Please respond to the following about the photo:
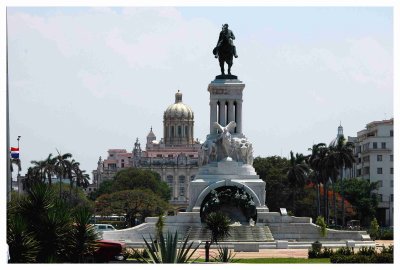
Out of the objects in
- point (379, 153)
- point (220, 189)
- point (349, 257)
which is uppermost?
point (379, 153)

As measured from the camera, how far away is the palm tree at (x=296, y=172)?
13212cm

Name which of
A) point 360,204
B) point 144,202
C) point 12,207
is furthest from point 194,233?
point 360,204

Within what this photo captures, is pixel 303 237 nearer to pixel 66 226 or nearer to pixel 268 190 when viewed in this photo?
pixel 66 226

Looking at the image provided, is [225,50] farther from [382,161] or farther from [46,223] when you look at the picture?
[382,161]

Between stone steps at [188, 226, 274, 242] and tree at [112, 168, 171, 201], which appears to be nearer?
stone steps at [188, 226, 274, 242]

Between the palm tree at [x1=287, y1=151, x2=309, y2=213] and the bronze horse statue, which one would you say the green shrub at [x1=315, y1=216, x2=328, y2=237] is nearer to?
the bronze horse statue

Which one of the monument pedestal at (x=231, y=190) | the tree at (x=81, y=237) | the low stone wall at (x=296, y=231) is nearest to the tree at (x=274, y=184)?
the monument pedestal at (x=231, y=190)

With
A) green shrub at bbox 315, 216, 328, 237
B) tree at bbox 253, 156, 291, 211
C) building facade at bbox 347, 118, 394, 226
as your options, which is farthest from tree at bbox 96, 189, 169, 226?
green shrub at bbox 315, 216, 328, 237

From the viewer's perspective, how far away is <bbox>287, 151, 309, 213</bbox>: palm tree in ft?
433

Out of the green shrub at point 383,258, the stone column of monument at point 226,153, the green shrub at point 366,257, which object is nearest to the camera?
the green shrub at point 383,258

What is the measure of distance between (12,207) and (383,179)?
117m

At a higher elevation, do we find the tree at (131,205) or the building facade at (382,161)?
the building facade at (382,161)

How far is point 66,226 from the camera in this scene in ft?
142

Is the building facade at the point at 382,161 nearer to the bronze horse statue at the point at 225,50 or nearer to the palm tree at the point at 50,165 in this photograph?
the palm tree at the point at 50,165
